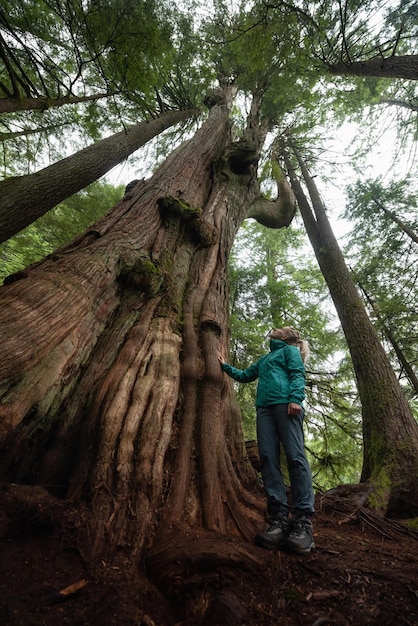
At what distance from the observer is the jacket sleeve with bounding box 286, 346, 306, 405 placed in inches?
92.9

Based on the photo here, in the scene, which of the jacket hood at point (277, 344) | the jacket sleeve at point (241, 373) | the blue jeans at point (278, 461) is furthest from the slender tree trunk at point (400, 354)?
the blue jeans at point (278, 461)

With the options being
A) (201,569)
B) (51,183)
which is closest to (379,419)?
(201,569)

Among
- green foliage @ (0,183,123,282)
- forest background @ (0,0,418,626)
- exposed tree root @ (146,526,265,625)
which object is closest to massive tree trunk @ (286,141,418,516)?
forest background @ (0,0,418,626)

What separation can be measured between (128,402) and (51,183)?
336cm

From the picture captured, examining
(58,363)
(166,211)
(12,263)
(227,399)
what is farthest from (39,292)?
(12,263)

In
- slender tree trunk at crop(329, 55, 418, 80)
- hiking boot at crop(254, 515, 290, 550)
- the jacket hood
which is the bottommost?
hiking boot at crop(254, 515, 290, 550)

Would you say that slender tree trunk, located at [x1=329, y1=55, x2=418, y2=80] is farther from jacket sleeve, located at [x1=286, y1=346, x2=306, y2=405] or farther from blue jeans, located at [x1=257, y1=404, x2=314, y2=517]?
blue jeans, located at [x1=257, y1=404, x2=314, y2=517]

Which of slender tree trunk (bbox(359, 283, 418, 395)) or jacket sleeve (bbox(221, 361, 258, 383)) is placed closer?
jacket sleeve (bbox(221, 361, 258, 383))

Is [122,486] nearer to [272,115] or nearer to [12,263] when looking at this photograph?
[12,263]

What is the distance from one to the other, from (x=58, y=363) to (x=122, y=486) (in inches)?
33.3

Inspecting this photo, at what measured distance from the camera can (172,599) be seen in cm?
130

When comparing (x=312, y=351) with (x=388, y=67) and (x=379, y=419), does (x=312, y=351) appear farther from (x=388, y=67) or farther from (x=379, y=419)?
(x=388, y=67)

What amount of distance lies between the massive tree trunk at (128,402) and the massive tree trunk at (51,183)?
109 cm

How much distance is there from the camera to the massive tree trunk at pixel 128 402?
5.12 feet
